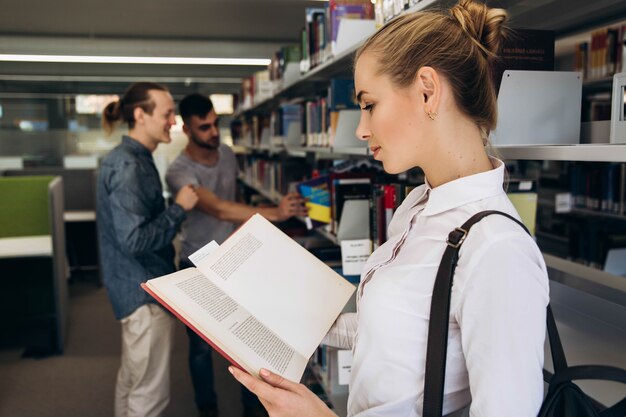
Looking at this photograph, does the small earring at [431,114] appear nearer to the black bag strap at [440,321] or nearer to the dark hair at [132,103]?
the black bag strap at [440,321]

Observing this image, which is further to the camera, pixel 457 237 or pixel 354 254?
pixel 354 254

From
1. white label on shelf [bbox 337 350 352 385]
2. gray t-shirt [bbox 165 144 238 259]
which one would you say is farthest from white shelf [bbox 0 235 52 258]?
white label on shelf [bbox 337 350 352 385]

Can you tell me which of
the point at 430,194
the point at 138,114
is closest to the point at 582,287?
the point at 430,194

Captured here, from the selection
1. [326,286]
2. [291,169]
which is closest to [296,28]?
[291,169]

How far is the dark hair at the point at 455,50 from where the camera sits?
993 millimetres

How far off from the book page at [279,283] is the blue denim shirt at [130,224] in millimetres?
1086

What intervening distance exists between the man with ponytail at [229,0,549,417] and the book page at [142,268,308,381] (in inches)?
2.0

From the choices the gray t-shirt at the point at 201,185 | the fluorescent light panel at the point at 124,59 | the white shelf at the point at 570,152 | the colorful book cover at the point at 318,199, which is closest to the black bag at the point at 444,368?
the white shelf at the point at 570,152

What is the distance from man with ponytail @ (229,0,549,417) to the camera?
948 millimetres

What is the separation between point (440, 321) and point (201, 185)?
2.51m

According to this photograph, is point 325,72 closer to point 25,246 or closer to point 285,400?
point 285,400

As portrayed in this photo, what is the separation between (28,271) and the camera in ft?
14.2

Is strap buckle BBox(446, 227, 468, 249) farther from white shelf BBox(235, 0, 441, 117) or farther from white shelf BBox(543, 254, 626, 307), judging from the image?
white shelf BBox(543, 254, 626, 307)

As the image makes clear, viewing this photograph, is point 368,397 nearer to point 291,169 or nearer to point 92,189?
point 291,169
